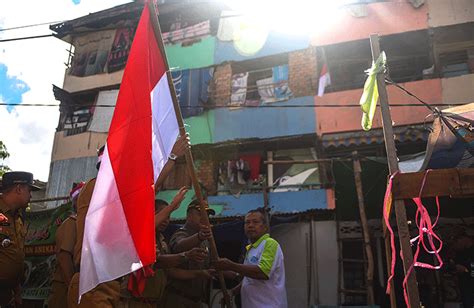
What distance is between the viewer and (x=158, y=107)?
10.6ft

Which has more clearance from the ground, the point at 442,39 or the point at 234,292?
the point at 442,39

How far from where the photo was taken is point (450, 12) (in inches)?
439

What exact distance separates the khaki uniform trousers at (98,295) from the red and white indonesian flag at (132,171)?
30 centimetres

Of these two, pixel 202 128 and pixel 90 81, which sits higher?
pixel 90 81

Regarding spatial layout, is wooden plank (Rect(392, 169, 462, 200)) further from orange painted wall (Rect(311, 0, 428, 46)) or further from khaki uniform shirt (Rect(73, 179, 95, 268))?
orange painted wall (Rect(311, 0, 428, 46))

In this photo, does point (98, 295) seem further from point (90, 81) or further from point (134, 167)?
point (90, 81)

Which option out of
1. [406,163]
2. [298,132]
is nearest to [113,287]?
[406,163]

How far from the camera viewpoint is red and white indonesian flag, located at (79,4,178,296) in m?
2.56

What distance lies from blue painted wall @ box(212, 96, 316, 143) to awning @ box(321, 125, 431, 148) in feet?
5.14

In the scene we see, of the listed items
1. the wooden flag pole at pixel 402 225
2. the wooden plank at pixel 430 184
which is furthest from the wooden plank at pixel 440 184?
the wooden flag pole at pixel 402 225

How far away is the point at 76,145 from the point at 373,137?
34.4 ft

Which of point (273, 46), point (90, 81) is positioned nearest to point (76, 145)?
point (90, 81)

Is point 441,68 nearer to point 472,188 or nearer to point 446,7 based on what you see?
point 446,7

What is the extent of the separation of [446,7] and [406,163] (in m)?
7.33
